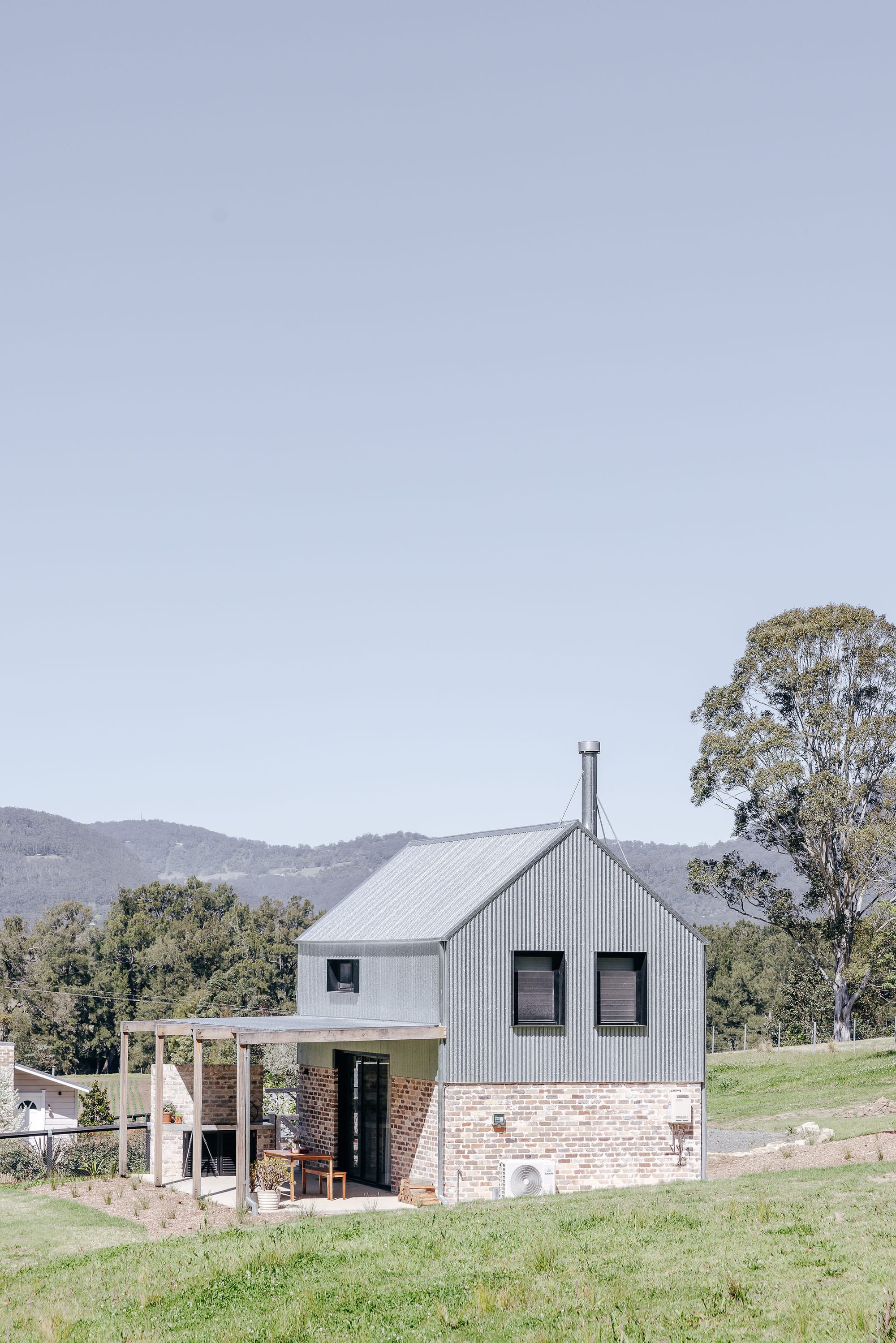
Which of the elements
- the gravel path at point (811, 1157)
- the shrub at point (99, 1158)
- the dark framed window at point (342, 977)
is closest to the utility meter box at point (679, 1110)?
the gravel path at point (811, 1157)

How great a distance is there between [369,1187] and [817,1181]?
964 centimetres

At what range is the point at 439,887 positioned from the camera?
28188 millimetres

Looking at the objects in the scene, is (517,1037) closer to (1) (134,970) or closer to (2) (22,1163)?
(2) (22,1163)

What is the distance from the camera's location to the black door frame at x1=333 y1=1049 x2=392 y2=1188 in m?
26.1

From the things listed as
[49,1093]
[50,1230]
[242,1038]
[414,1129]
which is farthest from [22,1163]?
[49,1093]

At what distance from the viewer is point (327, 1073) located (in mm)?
28875

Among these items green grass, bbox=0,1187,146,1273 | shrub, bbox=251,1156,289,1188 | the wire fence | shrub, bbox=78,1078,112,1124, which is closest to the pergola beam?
shrub, bbox=251,1156,289,1188

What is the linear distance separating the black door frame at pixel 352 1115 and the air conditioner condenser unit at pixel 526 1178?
2.77 meters

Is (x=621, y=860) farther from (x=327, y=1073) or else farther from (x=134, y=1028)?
(x=134, y=1028)

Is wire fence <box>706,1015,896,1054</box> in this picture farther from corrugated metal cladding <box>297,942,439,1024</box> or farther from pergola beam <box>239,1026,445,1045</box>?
pergola beam <box>239,1026,445,1045</box>

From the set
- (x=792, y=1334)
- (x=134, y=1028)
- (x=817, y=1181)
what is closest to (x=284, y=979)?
(x=134, y=1028)

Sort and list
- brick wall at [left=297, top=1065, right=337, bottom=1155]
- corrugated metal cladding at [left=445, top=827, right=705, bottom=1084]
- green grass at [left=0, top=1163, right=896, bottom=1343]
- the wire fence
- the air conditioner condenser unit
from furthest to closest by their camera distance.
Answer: the wire fence, brick wall at [left=297, top=1065, right=337, bottom=1155], corrugated metal cladding at [left=445, top=827, right=705, bottom=1084], the air conditioner condenser unit, green grass at [left=0, top=1163, right=896, bottom=1343]

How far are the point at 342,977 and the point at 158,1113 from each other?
14.9 feet

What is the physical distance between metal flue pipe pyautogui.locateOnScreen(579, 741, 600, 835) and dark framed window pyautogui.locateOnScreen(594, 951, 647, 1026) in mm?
3664
